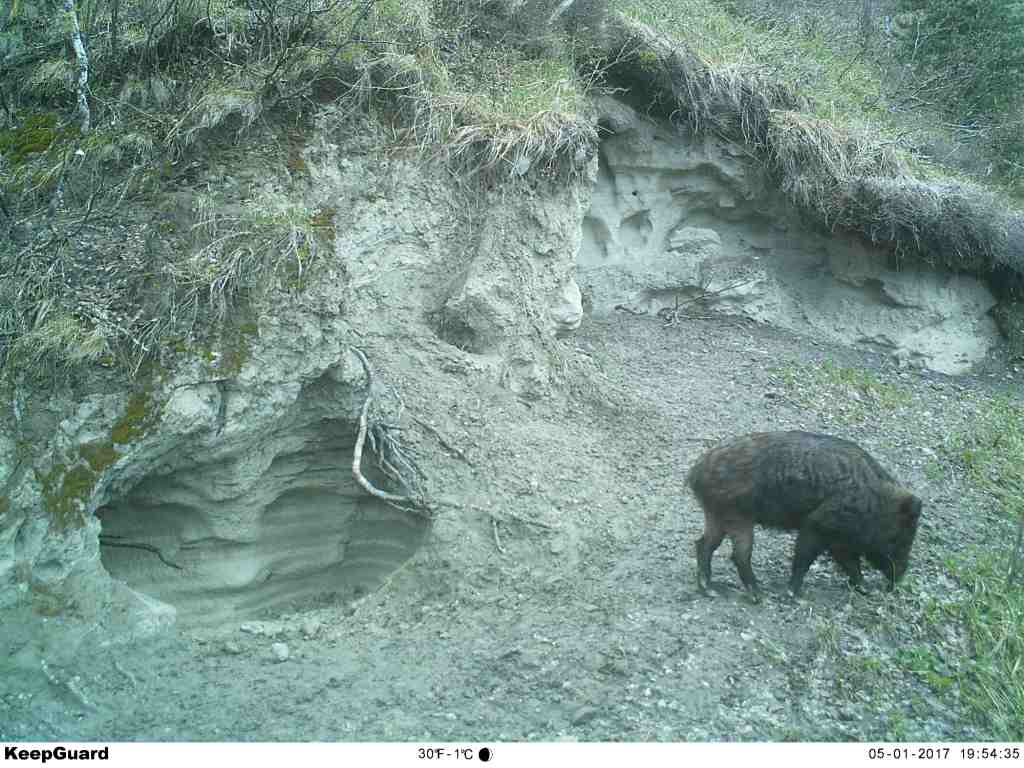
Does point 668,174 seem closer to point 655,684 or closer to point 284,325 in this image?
point 284,325

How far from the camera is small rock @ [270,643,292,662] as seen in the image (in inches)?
191

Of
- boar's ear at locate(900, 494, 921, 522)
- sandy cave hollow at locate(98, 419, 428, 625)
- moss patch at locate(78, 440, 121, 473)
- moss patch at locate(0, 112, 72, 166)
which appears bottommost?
sandy cave hollow at locate(98, 419, 428, 625)

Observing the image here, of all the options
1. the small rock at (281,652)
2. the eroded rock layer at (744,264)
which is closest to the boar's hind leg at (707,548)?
the small rock at (281,652)

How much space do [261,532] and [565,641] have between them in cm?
263

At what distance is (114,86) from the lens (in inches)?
253

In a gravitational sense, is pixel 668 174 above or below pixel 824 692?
above

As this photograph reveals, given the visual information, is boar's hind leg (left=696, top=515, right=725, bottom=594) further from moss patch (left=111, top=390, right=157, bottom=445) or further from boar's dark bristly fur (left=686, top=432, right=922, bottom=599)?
moss patch (left=111, top=390, right=157, bottom=445)

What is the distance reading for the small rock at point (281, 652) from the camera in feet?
16.0

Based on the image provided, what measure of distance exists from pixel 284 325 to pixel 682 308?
16.3ft

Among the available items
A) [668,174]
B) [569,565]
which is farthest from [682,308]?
Answer: [569,565]

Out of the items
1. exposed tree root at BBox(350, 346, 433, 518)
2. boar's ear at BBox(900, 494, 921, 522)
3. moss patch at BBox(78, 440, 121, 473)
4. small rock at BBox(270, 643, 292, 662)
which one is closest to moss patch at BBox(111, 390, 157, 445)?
moss patch at BBox(78, 440, 121, 473)

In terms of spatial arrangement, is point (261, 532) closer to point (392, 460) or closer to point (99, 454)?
point (392, 460)

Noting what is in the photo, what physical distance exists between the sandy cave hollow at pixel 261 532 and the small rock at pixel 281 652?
963 millimetres

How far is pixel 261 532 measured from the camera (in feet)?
20.4
